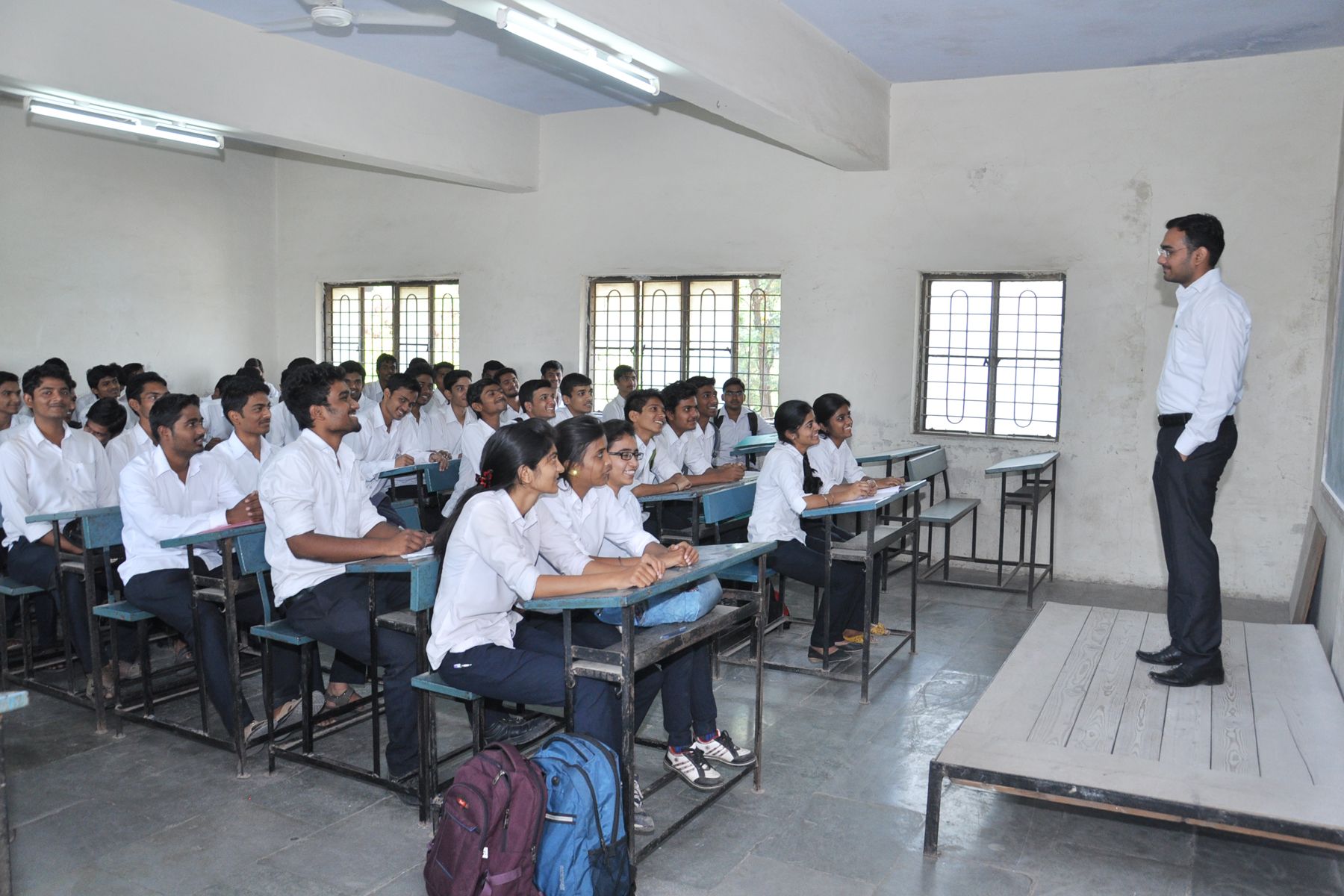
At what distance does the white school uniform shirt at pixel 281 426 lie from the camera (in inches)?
276

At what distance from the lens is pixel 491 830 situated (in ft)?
8.02

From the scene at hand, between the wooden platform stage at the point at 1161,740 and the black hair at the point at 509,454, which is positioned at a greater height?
the black hair at the point at 509,454

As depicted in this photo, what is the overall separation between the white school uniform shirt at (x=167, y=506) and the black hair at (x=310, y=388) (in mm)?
531

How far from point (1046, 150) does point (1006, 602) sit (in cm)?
300

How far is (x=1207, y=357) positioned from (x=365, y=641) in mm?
2843

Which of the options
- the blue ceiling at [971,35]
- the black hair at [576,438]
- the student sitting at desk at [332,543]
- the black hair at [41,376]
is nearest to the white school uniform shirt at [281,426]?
the black hair at [41,376]

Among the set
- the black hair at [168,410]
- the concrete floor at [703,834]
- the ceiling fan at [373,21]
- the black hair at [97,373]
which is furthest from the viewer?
the black hair at [97,373]

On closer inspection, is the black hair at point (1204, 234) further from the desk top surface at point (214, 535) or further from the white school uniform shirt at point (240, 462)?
the white school uniform shirt at point (240, 462)

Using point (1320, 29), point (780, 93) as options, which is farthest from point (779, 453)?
point (1320, 29)

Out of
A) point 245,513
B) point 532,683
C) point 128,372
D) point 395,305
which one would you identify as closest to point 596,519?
point 532,683

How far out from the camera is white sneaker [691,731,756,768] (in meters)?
3.46

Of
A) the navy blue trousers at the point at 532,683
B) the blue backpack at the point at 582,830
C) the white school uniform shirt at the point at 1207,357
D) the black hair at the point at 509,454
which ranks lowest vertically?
the blue backpack at the point at 582,830

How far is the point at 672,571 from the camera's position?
2875 mm

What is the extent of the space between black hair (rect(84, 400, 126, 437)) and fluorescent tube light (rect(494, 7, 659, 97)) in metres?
2.63
